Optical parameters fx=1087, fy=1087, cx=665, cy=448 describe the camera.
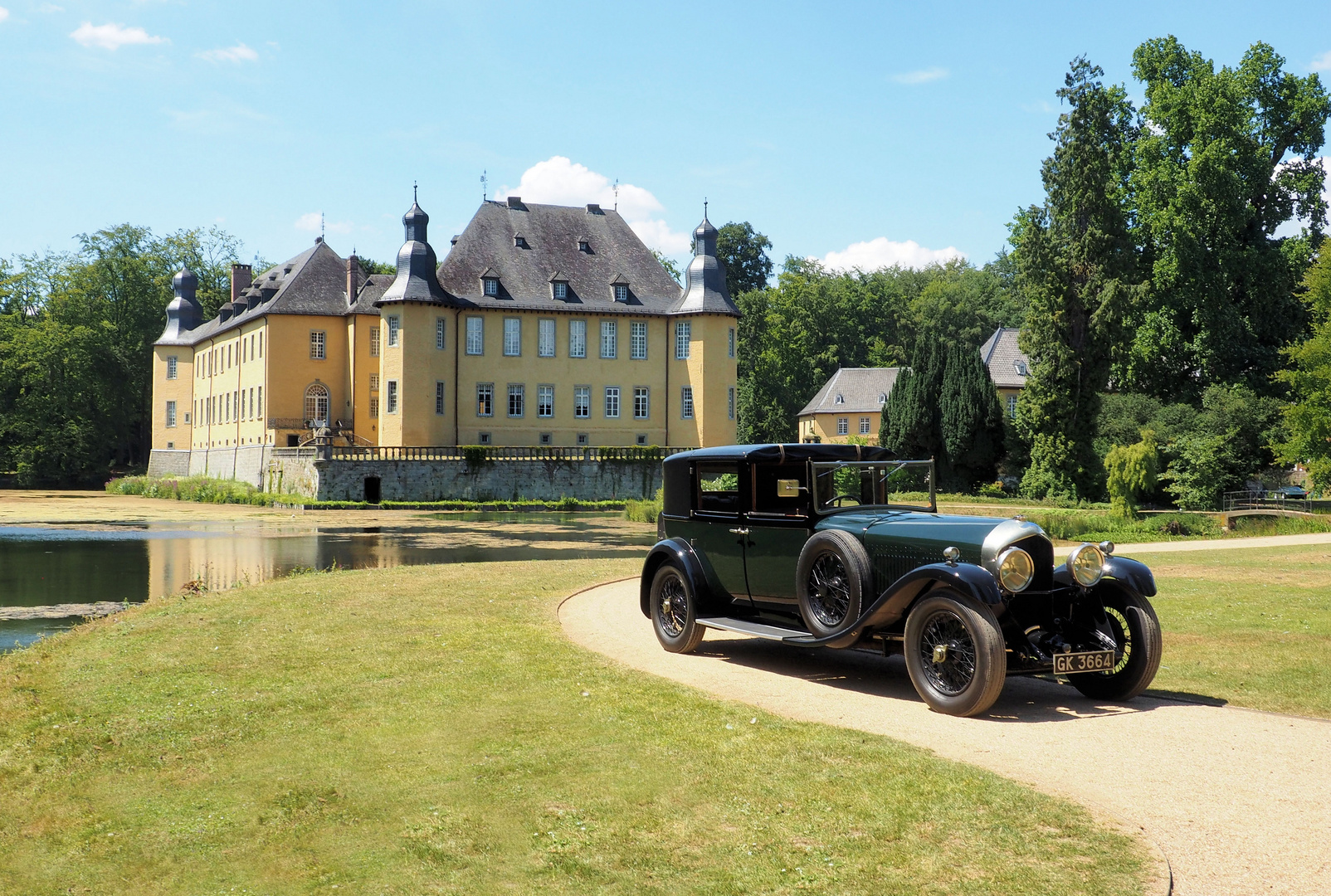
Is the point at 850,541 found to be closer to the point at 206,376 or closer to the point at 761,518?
the point at 761,518

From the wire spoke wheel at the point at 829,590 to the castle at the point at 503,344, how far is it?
5099cm

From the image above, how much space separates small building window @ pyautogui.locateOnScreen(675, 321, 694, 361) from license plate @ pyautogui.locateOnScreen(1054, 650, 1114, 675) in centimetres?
5500

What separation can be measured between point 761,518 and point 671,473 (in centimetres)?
171

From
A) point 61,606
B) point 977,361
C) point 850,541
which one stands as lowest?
point 61,606

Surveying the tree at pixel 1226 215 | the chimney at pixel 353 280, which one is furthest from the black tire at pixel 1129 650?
the chimney at pixel 353 280

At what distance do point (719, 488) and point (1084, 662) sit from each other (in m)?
3.96

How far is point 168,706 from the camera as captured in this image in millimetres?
8875

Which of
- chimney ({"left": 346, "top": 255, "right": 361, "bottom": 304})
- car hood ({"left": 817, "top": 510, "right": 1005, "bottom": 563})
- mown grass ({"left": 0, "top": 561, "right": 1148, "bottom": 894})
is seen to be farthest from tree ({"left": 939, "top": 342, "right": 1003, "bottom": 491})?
mown grass ({"left": 0, "top": 561, "right": 1148, "bottom": 894})

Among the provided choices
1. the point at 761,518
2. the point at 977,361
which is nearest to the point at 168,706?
the point at 761,518

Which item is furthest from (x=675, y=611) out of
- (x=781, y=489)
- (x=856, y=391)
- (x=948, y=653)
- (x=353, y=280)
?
(x=856, y=391)

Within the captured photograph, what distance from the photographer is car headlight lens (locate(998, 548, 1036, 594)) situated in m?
8.40

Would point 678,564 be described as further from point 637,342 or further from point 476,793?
point 637,342

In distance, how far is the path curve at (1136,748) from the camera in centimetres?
542

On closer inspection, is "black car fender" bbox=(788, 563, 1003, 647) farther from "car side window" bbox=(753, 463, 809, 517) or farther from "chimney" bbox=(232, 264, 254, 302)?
"chimney" bbox=(232, 264, 254, 302)
